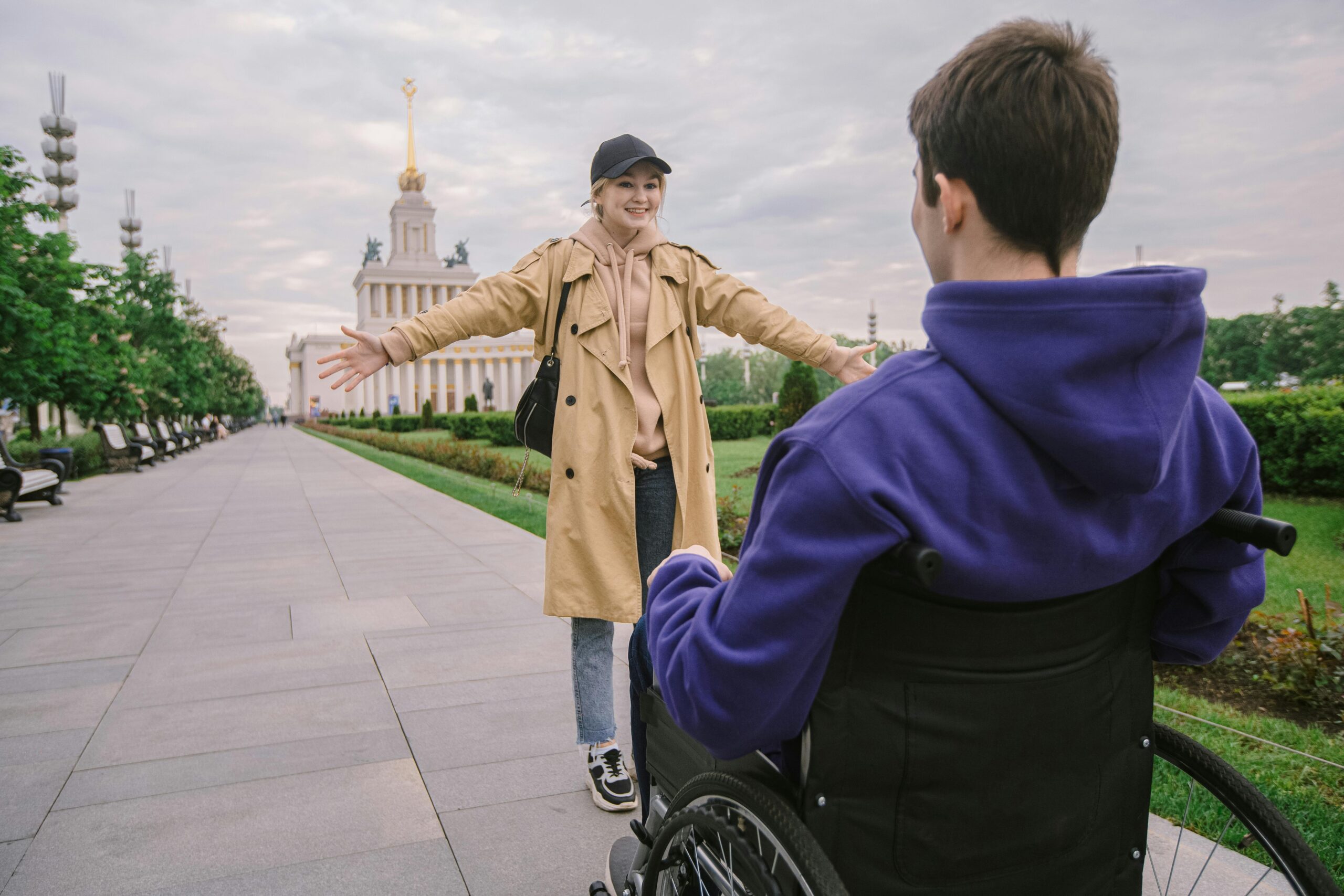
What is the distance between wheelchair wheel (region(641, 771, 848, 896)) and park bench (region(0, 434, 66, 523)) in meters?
11.1

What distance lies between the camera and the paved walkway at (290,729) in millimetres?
2600

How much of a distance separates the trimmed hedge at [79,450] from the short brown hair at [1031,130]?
1723 cm

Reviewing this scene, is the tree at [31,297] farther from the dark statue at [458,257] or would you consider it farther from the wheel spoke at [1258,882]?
the dark statue at [458,257]

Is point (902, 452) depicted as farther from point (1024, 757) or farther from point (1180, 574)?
point (1180, 574)

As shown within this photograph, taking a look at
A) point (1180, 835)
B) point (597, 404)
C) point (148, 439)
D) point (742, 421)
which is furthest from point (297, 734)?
point (742, 421)

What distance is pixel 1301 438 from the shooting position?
1008cm

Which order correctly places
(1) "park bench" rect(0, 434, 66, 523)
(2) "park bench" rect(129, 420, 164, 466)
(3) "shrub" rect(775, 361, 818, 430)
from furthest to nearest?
(3) "shrub" rect(775, 361, 818, 430)
(2) "park bench" rect(129, 420, 164, 466)
(1) "park bench" rect(0, 434, 66, 523)

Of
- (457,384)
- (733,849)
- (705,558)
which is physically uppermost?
(457,384)

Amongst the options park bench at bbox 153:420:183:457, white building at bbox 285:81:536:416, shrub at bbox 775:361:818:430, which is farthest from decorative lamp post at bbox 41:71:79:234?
white building at bbox 285:81:536:416

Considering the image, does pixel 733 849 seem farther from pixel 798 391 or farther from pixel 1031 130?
pixel 798 391

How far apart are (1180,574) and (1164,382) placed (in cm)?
40

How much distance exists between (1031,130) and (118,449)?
20883mm

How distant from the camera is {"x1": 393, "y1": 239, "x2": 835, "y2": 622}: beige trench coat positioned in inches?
108

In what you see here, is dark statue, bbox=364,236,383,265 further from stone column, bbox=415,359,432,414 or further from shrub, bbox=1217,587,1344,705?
shrub, bbox=1217,587,1344,705
